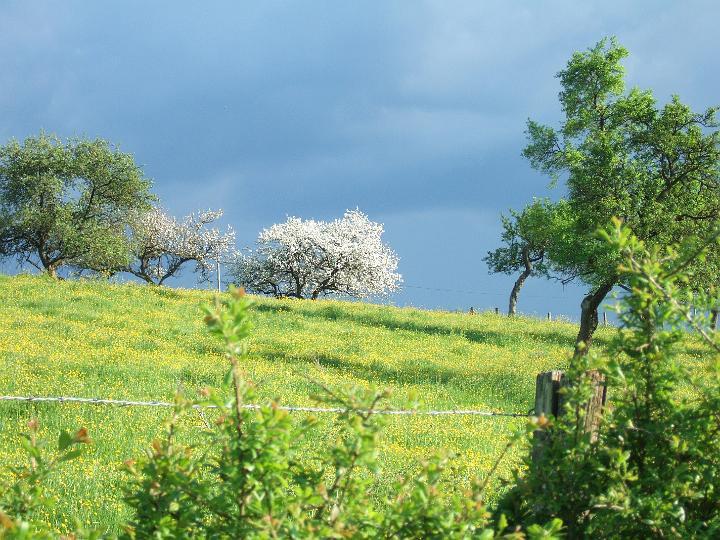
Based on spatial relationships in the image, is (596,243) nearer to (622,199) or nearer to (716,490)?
(622,199)

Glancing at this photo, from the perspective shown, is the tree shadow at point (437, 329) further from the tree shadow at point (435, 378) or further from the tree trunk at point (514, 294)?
the tree trunk at point (514, 294)

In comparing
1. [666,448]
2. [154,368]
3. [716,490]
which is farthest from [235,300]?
[154,368]

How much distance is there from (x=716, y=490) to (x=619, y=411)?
64cm

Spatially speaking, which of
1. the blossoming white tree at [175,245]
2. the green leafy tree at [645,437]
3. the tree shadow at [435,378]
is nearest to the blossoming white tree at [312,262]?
the blossoming white tree at [175,245]

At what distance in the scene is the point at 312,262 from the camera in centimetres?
5831

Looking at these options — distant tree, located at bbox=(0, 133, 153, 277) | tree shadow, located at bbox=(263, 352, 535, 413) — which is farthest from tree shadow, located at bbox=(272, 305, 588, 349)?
distant tree, located at bbox=(0, 133, 153, 277)

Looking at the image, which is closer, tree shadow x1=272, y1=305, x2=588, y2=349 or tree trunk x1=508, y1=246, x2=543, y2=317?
tree shadow x1=272, y1=305, x2=588, y2=349

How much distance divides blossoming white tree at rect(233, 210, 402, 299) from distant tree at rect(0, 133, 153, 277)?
1565cm

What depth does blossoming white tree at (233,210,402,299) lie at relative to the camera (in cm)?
5784

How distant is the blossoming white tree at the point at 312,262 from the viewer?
190 feet

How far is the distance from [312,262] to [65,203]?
21.4 meters

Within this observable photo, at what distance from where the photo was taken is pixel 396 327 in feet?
91.7

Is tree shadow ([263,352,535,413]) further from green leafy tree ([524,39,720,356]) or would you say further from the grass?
green leafy tree ([524,39,720,356])

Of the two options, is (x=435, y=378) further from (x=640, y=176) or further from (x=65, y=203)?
(x=65, y=203)
